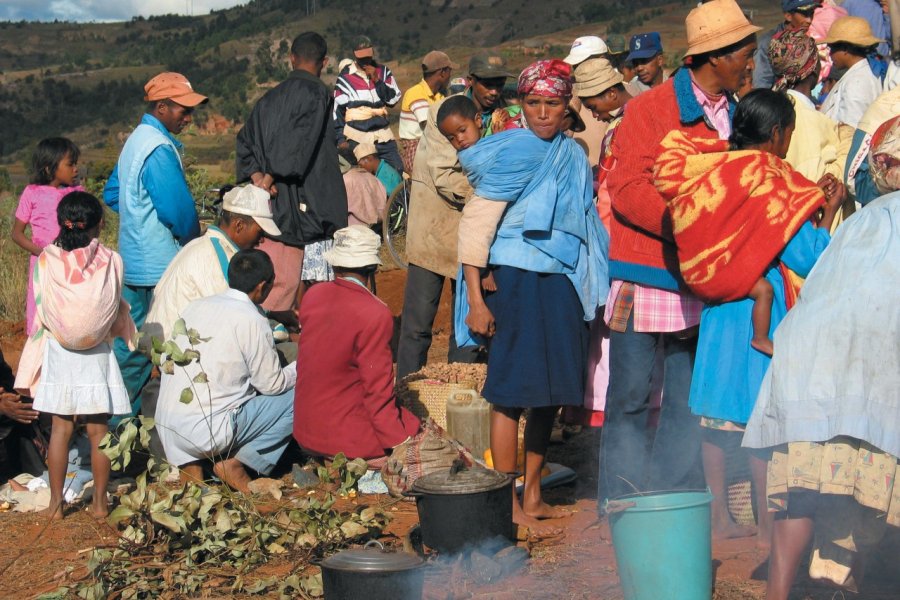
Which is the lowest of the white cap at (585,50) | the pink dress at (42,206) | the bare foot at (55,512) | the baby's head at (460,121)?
the bare foot at (55,512)

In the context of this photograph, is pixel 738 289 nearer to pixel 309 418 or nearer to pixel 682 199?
pixel 682 199

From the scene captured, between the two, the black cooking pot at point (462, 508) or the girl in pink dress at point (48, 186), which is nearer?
the black cooking pot at point (462, 508)

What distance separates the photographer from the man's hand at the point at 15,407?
19.3 ft

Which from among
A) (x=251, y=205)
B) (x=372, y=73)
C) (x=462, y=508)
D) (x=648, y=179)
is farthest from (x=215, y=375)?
(x=372, y=73)

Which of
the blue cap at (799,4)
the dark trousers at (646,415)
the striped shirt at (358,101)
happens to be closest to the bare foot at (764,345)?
the dark trousers at (646,415)

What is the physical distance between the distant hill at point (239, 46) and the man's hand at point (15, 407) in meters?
30.3

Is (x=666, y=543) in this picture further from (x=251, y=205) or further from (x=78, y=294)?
(x=251, y=205)

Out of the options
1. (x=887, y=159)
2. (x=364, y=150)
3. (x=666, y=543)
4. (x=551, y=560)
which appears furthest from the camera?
(x=364, y=150)

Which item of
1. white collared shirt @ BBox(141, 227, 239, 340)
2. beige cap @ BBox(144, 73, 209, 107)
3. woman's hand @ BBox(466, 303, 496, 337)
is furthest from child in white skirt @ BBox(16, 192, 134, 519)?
woman's hand @ BBox(466, 303, 496, 337)

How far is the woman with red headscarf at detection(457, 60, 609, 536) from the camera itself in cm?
470

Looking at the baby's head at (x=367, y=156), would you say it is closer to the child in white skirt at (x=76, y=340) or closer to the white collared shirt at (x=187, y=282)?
the white collared shirt at (x=187, y=282)

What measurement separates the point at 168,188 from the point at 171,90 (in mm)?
600

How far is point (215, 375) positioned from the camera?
585cm

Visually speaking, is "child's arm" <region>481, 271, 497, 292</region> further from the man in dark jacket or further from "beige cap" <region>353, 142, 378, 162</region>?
"beige cap" <region>353, 142, 378, 162</region>
